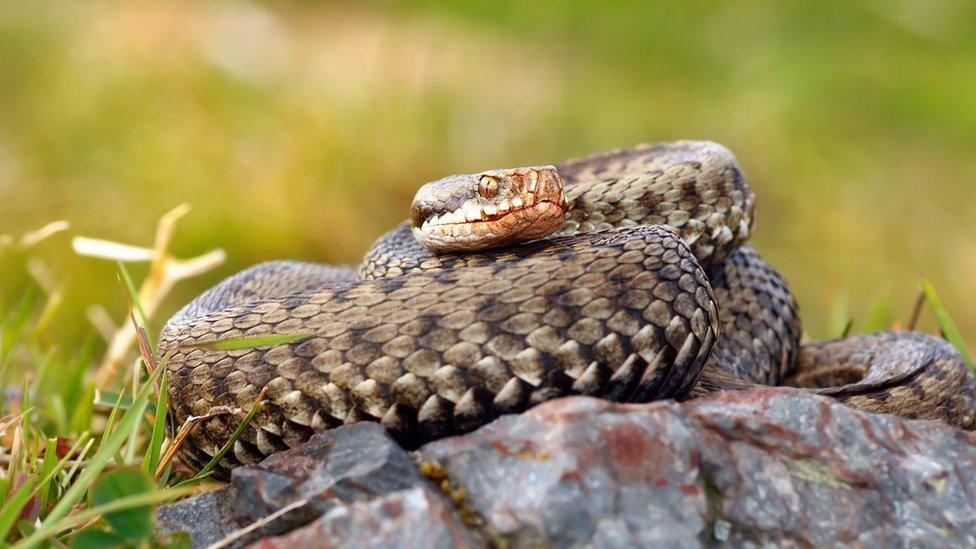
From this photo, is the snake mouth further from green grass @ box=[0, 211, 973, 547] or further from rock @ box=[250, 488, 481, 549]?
rock @ box=[250, 488, 481, 549]

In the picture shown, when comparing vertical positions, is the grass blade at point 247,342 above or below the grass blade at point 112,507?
above

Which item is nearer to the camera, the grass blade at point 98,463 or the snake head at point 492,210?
the grass blade at point 98,463

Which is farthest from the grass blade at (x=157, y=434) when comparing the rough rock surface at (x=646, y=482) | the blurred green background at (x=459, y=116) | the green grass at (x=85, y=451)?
the blurred green background at (x=459, y=116)

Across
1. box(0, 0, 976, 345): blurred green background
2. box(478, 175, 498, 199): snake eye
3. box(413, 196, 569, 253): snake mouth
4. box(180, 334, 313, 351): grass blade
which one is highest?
box(478, 175, 498, 199): snake eye

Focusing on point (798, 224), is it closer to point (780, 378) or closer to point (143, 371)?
point (780, 378)

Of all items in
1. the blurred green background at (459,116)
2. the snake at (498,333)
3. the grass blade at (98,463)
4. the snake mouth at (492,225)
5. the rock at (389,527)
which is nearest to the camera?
the rock at (389,527)

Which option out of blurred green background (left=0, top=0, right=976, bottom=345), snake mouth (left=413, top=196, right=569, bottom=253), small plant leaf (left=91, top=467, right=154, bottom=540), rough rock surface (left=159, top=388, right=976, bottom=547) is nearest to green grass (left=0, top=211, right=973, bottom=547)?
small plant leaf (left=91, top=467, right=154, bottom=540)

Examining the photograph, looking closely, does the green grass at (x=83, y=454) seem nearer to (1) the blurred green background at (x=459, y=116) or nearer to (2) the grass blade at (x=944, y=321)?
(2) the grass blade at (x=944, y=321)

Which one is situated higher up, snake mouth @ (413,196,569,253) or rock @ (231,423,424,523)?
snake mouth @ (413,196,569,253)

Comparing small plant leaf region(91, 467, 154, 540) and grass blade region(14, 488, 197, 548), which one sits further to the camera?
small plant leaf region(91, 467, 154, 540)
